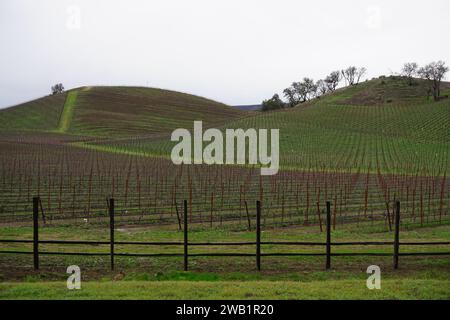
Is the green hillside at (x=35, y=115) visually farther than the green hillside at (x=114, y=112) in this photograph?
Yes

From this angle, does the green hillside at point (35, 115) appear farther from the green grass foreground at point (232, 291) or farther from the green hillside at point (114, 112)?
the green grass foreground at point (232, 291)

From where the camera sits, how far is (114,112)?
91.2 m

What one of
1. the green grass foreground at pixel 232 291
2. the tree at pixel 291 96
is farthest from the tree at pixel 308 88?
the green grass foreground at pixel 232 291

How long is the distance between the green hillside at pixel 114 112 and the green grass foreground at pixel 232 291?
6643 cm

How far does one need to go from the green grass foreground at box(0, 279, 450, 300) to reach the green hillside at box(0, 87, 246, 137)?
218 ft

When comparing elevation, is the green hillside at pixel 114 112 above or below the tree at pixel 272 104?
below

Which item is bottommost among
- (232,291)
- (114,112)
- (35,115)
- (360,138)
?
(232,291)

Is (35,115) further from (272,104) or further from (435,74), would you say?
(435,74)

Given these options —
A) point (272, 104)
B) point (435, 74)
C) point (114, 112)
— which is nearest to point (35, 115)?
point (114, 112)

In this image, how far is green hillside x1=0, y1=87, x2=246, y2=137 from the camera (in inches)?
3088

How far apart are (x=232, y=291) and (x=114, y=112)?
285ft

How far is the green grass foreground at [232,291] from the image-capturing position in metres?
7.29
